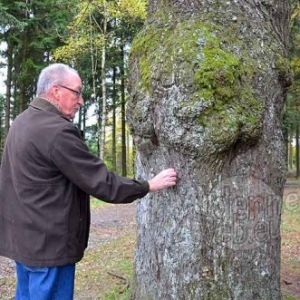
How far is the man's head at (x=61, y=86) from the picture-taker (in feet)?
9.12

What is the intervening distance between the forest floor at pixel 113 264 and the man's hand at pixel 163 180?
5.97 feet

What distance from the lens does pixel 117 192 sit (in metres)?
2.67

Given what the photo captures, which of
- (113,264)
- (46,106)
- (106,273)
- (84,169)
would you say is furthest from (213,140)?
(113,264)

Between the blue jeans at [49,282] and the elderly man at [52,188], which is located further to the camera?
the blue jeans at [49,282]

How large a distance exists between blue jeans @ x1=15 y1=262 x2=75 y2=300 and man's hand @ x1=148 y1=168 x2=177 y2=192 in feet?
2.61

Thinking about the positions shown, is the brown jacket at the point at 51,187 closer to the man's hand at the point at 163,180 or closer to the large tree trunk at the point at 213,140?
the man's hand at the point at 163,180

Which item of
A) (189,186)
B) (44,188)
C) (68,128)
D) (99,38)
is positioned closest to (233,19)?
(189,186)

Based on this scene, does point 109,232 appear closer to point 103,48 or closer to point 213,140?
point 213,140

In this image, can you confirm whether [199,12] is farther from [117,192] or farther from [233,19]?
[117,192]

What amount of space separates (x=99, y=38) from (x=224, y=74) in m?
16.0

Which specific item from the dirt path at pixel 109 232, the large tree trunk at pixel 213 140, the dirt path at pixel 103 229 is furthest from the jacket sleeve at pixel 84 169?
the dirt path at pixel 103 229

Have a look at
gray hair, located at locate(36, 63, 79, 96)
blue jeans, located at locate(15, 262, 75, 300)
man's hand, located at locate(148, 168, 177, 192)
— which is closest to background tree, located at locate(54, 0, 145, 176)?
gray hair, located at locate(36, 63, 79, 96)

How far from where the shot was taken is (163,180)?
294cm

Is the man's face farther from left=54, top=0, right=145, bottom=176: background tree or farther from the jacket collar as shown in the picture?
left=54, top=0, right=145, bottom=176: background tree
